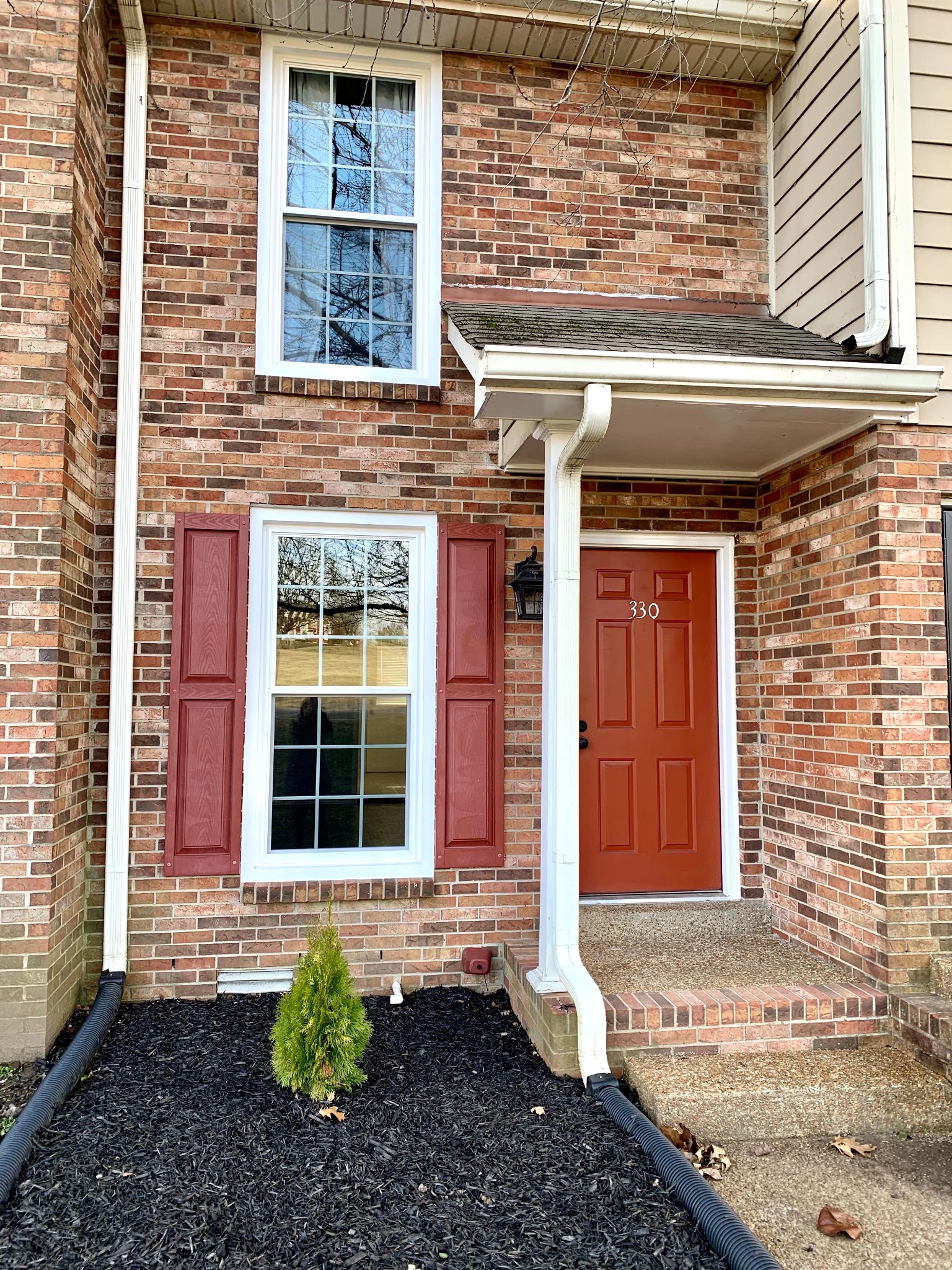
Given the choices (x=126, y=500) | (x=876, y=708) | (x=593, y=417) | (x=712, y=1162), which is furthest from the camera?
(x=126, y=500)

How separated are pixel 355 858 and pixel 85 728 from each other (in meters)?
1.50

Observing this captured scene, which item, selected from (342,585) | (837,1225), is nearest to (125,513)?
(342,585)

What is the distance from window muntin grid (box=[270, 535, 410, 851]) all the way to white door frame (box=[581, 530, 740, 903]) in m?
1.24

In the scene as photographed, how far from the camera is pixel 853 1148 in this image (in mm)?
3088

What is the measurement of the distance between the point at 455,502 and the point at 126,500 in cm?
167

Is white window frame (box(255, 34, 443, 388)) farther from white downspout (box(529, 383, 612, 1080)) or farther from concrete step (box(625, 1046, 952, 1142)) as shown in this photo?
concrete step (box(625, 1046, 952, 1142))

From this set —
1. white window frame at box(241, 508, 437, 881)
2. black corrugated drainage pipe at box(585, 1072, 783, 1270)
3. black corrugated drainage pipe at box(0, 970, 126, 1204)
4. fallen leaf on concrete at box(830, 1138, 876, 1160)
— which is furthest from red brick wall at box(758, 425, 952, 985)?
black corrugated drainage pipe at box(0, 970, 126, 1204)

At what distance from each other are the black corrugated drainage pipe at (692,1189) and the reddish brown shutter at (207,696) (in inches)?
84.7

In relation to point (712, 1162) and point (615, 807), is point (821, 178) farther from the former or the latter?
A: point (712, 1162)

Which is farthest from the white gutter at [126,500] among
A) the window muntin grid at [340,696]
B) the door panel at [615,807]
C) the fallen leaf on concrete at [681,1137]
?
the fallen leaf on concrete at [681,1137]

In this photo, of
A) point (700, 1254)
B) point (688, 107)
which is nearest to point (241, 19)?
point (688, 107)

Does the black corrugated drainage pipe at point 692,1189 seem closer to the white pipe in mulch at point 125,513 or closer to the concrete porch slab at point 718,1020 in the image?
the concrete porch slab at point 718,1020

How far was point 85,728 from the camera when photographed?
13.3ft

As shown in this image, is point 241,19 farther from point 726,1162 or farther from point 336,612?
point 726,1162
